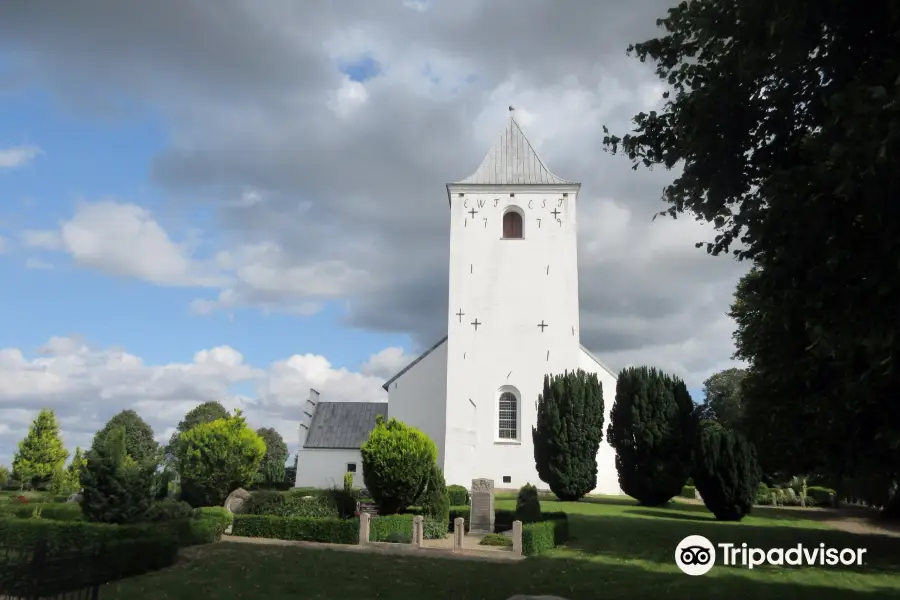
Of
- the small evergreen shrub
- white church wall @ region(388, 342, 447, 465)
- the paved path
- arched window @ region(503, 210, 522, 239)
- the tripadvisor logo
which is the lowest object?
the paved path

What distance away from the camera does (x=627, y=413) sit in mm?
22875

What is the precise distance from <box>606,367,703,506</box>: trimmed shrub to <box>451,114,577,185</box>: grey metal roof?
10.8 m

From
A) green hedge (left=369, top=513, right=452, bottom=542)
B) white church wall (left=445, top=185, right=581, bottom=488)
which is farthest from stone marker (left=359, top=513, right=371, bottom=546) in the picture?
white church wall (left=445, top=185, right=581, bottom=488)

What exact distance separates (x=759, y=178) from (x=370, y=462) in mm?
12256

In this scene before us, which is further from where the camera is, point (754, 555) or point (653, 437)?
point (653, 437)

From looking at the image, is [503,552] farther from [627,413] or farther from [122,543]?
[627,413]

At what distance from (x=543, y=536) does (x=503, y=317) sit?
15.8 metres

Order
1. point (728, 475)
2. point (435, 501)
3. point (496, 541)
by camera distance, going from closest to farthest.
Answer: point (496, 541)
point (728, 475)
point (435, 501)

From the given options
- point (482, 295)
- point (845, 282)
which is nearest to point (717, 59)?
point (845, 282)

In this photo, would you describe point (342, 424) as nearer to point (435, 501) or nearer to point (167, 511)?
point (435, 501)

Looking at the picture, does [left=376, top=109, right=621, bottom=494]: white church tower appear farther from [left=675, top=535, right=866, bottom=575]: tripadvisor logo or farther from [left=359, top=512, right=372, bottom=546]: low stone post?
[left=675, top=535, right=866, bottom=575]: tripadvisor logo

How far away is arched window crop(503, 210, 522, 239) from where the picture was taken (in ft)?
101

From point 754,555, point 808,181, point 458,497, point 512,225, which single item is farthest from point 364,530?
point 512,225

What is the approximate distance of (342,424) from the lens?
39.4 metres
